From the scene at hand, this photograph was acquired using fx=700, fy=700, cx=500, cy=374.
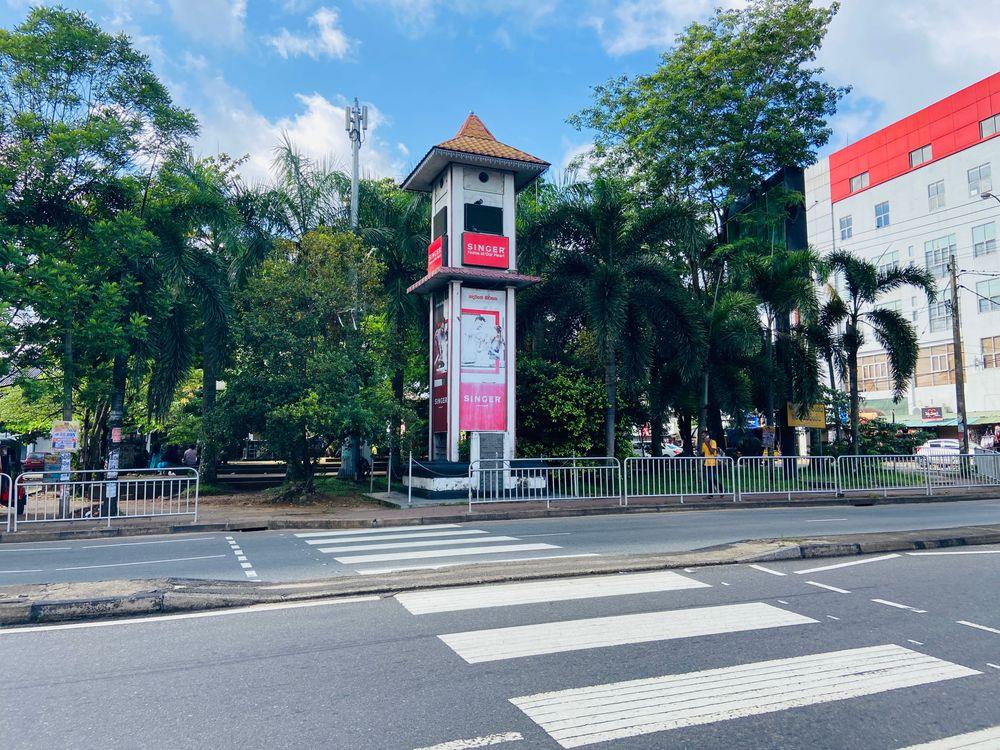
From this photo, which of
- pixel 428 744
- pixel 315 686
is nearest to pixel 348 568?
pixel 315 686

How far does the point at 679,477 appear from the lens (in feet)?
62.2

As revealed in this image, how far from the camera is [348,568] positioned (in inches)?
364

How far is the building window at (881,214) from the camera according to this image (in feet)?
176

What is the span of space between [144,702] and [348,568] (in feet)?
16.1

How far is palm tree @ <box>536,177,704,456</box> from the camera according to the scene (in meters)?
22.4

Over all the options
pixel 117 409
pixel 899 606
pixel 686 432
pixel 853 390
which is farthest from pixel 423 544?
pixel 686 432

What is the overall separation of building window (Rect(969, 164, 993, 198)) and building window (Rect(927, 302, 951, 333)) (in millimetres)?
7632

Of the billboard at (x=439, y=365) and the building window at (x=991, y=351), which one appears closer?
the billboard at (x=439, y=365)

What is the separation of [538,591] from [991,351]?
49046mm

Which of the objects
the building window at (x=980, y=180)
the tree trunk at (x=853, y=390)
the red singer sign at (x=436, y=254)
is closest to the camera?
the red singer sign at (x=436, y=254)

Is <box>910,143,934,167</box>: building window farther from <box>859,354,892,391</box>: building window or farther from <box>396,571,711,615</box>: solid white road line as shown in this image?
<box>396,571,711,615</box>: solid white road line

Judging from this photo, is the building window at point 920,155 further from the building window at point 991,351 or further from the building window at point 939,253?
the building window at point 991,351

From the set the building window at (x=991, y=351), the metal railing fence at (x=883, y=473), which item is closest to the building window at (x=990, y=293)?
the building window at (x=991, y=351)

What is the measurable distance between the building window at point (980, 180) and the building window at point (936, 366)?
10.4 m
